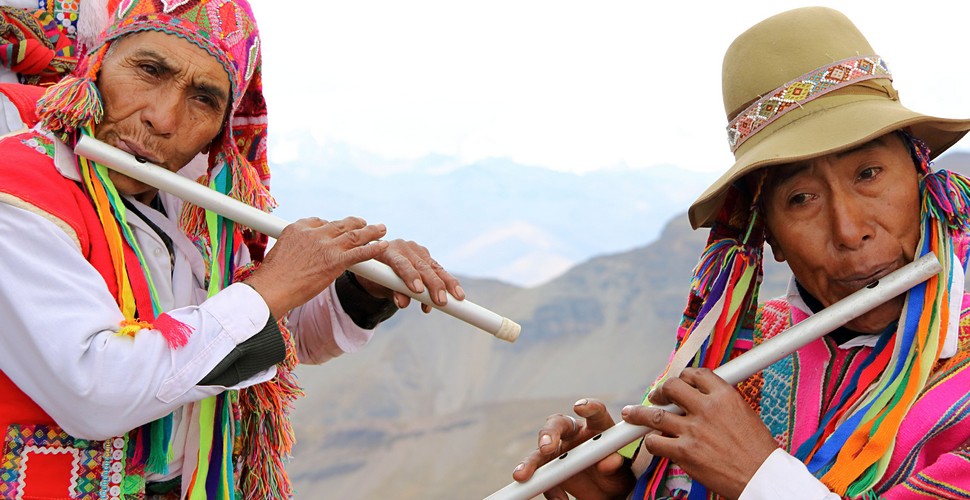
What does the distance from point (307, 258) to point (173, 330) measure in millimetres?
352

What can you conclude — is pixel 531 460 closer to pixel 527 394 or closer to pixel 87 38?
pixel 87 38

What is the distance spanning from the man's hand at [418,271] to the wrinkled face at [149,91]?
0.58m

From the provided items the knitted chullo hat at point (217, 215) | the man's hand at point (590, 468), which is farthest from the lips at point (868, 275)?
the knitted chullo hat at point (217, 215)

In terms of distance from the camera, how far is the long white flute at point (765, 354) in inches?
85.7

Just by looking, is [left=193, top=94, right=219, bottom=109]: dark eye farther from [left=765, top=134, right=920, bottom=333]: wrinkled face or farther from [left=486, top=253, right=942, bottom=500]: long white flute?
[left=765, top=134, right=920, bottom=333]: wrinkled face

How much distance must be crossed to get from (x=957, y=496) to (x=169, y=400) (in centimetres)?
155

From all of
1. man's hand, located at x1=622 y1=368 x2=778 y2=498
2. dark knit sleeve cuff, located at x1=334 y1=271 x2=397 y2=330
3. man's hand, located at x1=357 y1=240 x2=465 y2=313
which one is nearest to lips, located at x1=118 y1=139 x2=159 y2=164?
man's hand, located at x1=357 y1=240 x2=465 y2=313

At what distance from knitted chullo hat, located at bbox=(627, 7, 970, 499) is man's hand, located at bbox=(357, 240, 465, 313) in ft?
1.87

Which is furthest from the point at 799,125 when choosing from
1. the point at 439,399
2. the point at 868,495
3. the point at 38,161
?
the point at 439,399

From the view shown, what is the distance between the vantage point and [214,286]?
103 inches

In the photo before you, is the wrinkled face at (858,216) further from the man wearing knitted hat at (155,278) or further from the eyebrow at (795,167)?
the man wearing knitted hat at (155,278)

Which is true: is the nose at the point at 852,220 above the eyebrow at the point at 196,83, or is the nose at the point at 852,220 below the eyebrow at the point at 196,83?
below

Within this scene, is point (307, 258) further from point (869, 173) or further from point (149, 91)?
point (869, 173)

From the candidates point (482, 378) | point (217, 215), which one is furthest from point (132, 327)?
point (482, 378)
